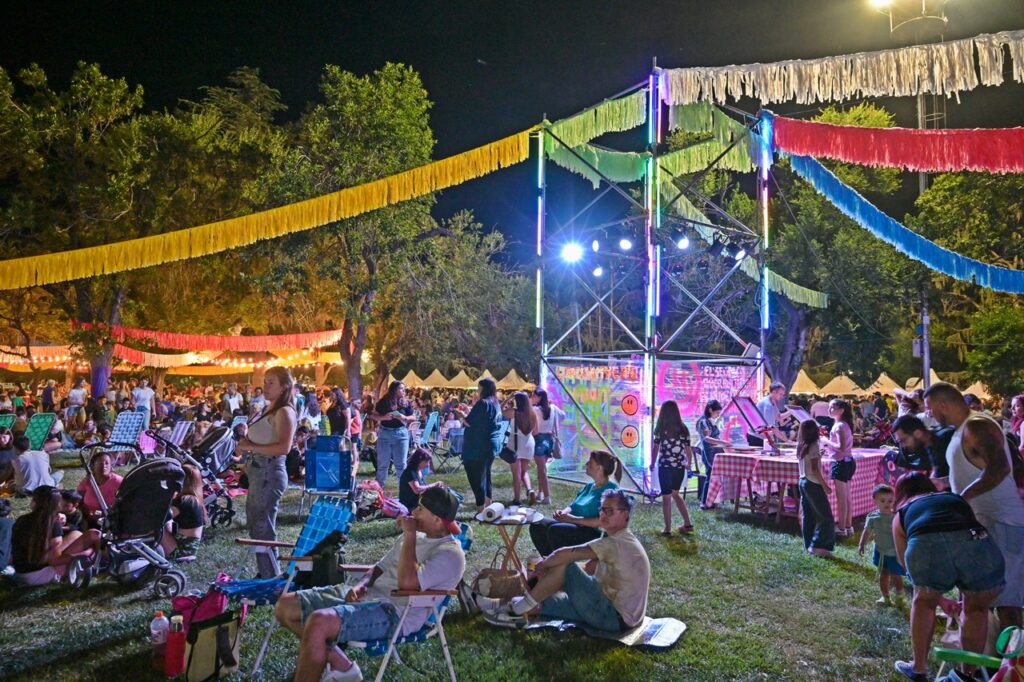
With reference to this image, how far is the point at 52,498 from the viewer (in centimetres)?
524

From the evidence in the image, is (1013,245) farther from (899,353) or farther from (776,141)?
(776,141)

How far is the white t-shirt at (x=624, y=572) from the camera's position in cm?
441

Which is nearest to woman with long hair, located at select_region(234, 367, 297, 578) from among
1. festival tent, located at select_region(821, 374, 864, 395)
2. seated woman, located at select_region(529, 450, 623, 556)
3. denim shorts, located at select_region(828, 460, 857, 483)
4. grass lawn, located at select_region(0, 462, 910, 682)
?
grass lawn, located at select_region(0, 462, 910, 682)

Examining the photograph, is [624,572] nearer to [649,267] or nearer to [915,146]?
[649,267]

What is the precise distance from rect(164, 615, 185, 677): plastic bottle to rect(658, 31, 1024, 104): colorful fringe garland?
7389 mm

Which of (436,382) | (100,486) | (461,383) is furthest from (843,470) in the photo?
(436,382)

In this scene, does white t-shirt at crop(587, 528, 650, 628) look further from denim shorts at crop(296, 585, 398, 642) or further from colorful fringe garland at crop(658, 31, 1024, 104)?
colorful fringe garland at crop(658, 31, 1024, 104)

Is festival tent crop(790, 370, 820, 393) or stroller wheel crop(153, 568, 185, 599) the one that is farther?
festival tent crop(790, 370, 820, 393)

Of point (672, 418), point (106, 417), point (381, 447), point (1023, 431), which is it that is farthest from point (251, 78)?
point (1023, 431)

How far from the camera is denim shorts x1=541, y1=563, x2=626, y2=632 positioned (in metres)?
4.50

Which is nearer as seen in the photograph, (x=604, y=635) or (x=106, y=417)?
(x=604, y=635)

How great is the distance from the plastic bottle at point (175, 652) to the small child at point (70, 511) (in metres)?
2.23

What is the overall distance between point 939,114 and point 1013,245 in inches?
228

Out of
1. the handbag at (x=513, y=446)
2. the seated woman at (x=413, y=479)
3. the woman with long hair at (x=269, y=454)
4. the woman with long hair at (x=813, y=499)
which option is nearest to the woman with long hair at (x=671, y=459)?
the woman with long hair at (x=813, y=499)
